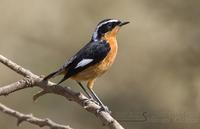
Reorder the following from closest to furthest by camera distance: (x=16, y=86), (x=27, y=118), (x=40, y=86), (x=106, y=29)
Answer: (x=27, y=118), (x=16, y=86), (x=40, y=86), (x=106, y=29)

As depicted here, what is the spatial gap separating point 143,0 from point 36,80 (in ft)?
31.2

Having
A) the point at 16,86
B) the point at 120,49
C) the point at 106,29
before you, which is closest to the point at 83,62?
the point at 106,29

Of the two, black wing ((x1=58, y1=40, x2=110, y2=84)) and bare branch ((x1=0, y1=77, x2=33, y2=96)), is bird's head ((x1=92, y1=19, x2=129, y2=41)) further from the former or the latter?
bare branch ((x1=0, y1=77, x2=33, y2=96))

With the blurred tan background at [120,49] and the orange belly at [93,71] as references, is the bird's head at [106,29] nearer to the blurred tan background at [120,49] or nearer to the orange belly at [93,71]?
the orange belly at [93,71]

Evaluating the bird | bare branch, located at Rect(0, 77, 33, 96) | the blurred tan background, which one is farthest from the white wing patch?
the blurred tan background

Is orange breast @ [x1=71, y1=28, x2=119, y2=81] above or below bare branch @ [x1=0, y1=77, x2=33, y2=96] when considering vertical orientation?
below

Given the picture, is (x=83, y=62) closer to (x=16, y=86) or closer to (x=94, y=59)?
(x=94, y=59)

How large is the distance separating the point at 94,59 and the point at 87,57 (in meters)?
0.08

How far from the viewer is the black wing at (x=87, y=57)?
14.4 feet

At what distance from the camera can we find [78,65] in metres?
4.41

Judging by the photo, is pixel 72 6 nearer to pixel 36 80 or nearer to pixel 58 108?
pixel 58 108

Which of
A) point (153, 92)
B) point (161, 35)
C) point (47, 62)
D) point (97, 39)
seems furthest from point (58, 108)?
point (97, 39)

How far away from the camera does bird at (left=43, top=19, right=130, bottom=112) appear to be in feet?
14.4

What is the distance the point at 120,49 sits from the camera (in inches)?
458
